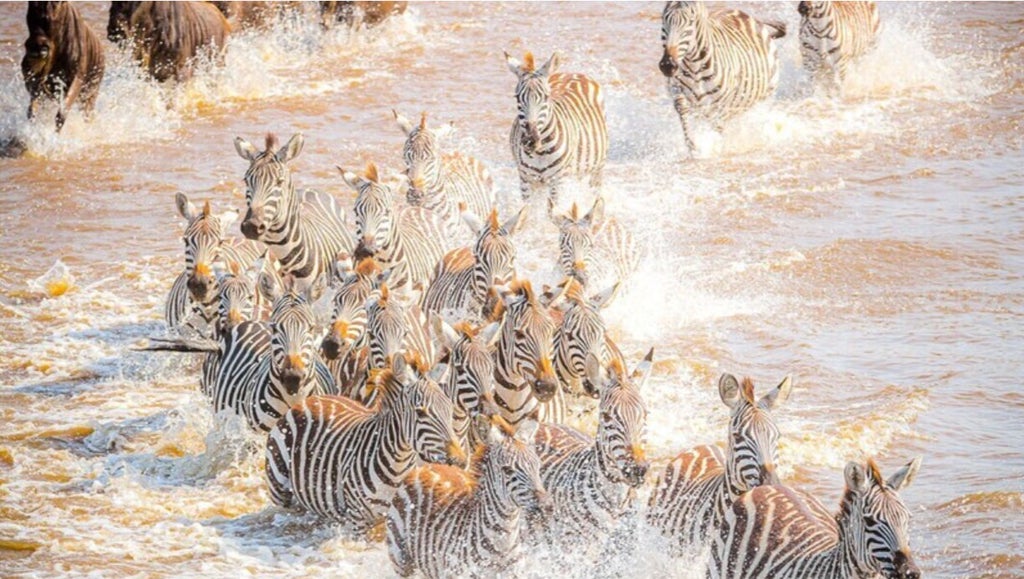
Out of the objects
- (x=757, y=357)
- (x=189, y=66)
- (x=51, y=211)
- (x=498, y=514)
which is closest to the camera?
(x=498, y=514)

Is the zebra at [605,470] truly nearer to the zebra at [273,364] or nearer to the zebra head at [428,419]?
the zebra head at [428,419]

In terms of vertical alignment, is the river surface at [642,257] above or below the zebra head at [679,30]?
below

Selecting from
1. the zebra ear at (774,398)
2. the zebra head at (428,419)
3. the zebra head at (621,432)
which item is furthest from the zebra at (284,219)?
the zebra ear at (774,398)

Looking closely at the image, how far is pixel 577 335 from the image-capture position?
9.67m

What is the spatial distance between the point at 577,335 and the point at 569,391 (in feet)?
1.73

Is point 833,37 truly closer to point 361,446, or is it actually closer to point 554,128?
point 554,128

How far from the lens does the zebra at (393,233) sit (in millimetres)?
11586

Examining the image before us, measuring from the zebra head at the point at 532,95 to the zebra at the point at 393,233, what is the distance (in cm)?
141

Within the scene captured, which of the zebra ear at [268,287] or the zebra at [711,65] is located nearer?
the zebra ear at [268,287]

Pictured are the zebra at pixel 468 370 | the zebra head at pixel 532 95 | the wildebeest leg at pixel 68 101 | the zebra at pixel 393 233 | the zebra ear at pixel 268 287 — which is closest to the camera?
the zebra at pixel 468 370

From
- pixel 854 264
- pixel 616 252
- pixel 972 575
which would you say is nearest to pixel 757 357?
pixel 616 252

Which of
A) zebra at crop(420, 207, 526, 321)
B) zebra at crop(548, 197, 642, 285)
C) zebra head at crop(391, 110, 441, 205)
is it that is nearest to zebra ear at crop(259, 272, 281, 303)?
zebra at crop(420, 207, 526, 321)

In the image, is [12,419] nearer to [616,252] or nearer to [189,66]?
[616,252]

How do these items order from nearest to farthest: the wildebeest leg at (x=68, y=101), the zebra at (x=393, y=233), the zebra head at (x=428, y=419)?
1. the zebra head at (x=428, y=419)
2. the zebra at (x=393, y=233)
3. the wildebeest leg at (x=68, y=101)
